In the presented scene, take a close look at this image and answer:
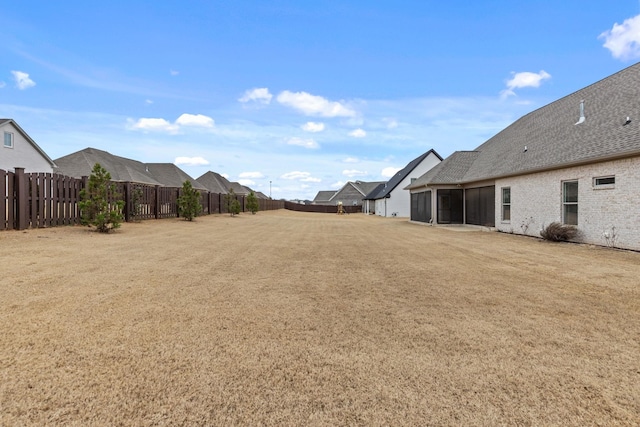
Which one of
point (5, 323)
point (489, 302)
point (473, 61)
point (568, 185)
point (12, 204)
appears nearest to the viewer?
point (5, 323)

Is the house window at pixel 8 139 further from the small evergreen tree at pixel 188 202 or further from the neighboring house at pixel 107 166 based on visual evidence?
the small evergreen tree at pixel 188 202

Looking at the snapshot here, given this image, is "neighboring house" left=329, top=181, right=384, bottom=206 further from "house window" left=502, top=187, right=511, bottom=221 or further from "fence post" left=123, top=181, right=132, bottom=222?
"fence post" left=123, top=181, right=132, bottom=222

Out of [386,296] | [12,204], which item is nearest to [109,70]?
[12,204]

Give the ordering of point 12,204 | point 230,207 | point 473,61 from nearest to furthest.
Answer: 1. point 12,204
2. point 473,61
3. point 230,207

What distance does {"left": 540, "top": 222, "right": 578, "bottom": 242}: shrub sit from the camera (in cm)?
1186

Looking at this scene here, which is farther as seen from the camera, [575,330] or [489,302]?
[489,302]

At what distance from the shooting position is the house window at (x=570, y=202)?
1210cm

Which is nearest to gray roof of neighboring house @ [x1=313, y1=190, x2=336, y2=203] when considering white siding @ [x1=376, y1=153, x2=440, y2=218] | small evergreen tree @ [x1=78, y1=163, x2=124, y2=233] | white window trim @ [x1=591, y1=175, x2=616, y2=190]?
white siding @ [x1=376, y1=153, x2=440, y2=218]

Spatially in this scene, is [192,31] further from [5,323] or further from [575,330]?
[575,330]

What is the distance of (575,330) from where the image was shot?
373cm

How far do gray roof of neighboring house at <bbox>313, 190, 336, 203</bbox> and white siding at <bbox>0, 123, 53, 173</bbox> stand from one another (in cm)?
6238

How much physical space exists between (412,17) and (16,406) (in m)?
15.0

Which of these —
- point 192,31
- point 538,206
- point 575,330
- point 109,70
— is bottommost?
point 575,330

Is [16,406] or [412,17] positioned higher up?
[412,17]
